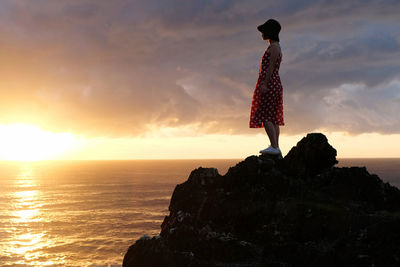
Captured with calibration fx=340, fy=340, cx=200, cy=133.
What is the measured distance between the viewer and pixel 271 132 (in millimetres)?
11336

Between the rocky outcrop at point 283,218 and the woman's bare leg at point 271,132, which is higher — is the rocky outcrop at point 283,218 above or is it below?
below

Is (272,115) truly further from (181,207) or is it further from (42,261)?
(42,261)

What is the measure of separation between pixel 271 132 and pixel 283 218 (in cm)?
347

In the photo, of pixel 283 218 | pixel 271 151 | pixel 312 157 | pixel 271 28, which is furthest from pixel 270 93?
pixel 283 218

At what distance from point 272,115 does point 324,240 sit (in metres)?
4.79

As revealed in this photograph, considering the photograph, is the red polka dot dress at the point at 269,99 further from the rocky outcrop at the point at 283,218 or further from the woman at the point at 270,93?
the rocky outcrop at the point at 283,218

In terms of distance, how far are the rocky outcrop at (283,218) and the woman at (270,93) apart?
3.28 feet

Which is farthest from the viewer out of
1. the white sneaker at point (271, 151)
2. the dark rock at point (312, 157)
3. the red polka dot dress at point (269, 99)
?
the red polka dot dress at point (269, 99)

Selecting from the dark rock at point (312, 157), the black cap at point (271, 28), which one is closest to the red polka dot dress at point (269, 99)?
the black cap at point (271, 28)

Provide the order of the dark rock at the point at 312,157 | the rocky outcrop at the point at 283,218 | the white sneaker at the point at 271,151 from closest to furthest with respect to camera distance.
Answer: the rocky outcrop at the point at 283,218, the dark rock at the point at 312,157, the white sneaker at the point at 271,151

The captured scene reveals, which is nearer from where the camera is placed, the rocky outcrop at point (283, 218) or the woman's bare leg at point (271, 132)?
the rocky outcrop at point (283, 218)

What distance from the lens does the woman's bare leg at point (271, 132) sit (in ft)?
37.0

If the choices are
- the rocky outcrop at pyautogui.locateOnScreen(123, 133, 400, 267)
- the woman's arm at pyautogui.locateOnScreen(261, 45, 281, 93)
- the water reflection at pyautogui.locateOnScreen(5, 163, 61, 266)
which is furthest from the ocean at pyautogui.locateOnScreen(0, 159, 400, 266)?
the woman's arm at pyautogui.locateOnScreen(261, 45, 281, 93)

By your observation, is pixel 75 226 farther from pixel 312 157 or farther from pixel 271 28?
pixel 271 28
